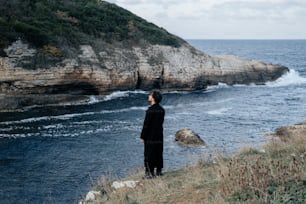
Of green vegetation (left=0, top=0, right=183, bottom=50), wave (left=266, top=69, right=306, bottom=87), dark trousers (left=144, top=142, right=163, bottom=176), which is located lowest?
wave (left=266, top=69, right=306, bottom=87)

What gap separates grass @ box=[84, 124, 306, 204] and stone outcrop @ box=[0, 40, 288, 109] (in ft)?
106

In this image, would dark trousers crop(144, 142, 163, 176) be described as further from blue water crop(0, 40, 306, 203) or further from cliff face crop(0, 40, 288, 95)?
cliff face crop(0, 40, 288, 95)

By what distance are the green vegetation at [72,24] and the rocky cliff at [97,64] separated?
0.42ft

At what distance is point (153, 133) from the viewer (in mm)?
11328

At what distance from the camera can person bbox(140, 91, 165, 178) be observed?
1126cm

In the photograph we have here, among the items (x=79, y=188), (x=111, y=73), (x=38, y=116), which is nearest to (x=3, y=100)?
(x=38, y=116)

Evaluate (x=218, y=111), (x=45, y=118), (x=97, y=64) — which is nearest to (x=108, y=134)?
(x=45, y=118)

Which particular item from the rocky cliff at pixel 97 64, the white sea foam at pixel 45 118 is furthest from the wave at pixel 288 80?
the white sea foam at pixel 45 118

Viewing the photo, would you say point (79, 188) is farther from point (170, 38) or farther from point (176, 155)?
point (170, 38)

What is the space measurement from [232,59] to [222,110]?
22214 millimetres

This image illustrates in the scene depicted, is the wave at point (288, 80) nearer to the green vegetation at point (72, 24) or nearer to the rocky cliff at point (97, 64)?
the rocky cliff at point (97, 64)

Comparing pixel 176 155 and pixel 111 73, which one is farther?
pixel 111 73

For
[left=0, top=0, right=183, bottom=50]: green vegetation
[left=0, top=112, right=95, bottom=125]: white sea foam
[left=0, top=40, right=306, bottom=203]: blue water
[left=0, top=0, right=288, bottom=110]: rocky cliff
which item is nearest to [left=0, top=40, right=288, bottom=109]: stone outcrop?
[left=0, top=0, right=288, bottom=110]: rocky cliff

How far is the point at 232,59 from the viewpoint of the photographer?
62625 millimetres
